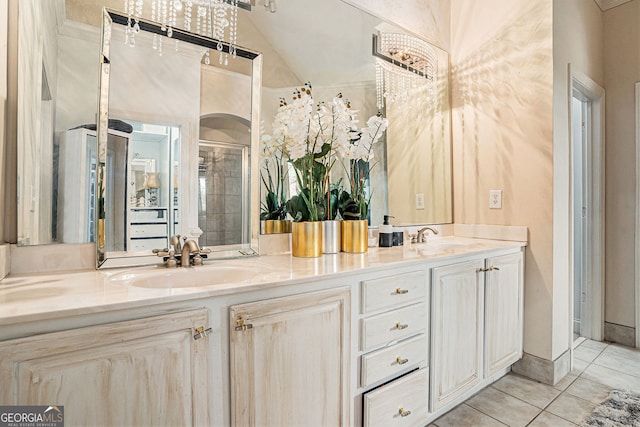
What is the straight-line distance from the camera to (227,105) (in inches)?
64.2

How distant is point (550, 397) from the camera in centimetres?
193

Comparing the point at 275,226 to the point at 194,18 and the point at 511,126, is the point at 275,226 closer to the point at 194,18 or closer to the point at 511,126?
the point at 194,18

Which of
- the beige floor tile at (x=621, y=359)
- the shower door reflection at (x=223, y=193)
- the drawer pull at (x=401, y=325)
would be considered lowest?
the beige floor tile at (x=621, y=359)

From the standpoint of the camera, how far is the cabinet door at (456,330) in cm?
159

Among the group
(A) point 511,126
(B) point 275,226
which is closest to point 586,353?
(A) point 511,126

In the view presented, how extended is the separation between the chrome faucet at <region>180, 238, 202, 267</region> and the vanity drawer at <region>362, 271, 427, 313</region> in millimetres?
700

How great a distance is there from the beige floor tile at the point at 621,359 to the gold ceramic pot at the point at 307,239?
2.28 m

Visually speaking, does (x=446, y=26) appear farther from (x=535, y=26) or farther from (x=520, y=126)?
(x=520, y=126)

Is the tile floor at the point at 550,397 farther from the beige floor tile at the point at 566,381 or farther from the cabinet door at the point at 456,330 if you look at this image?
the cabinet door at the point at 456,330

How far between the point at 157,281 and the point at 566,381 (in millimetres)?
2460

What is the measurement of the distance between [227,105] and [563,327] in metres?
2.48

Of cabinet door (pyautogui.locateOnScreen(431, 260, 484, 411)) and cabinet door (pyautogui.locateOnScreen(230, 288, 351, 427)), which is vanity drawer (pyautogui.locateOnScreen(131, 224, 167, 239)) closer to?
cabinet door (pyautogui.locateOnScreen(230, 288, 351, 427))

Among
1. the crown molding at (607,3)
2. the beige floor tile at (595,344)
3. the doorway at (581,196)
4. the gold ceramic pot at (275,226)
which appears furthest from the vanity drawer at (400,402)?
the crown molding at (607,3)

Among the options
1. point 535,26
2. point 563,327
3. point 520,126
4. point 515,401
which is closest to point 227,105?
point 520,126
